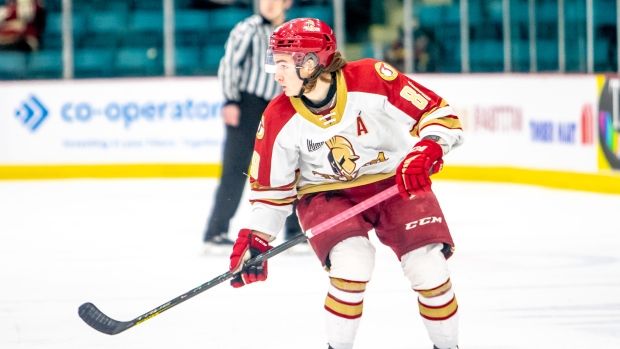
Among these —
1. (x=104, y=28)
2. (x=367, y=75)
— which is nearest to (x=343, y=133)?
(x=367, y=75)

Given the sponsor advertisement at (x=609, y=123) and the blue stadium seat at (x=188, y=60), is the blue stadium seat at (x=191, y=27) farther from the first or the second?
the sponsor advertisement at (x=609, y=123)

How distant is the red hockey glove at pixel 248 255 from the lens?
3.31 metres

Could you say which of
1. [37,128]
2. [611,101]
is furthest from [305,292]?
[37,128]

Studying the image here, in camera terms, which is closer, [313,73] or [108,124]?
[313,73]

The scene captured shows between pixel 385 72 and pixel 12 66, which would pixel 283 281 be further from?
pixel 12 66

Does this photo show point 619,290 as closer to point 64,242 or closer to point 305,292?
point 305,292

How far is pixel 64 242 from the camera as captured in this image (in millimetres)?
6531

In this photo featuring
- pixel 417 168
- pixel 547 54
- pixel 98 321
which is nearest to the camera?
pixel 417 168

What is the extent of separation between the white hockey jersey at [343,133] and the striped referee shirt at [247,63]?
2.44 m

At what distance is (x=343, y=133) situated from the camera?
3328mm

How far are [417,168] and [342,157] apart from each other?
0.27m

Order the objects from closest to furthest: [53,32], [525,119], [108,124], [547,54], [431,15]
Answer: [525,119] < [547,54] < [108,124] < [431,15] < [53,32]

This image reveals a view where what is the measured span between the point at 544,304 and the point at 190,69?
6604mm

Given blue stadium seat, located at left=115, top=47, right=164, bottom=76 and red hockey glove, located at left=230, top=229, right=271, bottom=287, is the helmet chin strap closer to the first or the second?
red hockey glove, located at left=230, top=229, right=271, bottom=287
